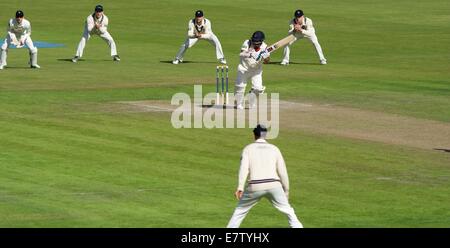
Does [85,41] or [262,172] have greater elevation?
[85,41]

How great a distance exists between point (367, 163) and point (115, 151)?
590cm

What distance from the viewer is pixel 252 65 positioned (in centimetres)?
3759

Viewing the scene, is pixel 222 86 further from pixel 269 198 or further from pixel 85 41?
pixel 269 198

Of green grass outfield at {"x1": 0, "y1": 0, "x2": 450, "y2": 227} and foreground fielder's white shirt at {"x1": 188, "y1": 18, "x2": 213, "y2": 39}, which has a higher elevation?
foreground fielder's white shirt at {"x1": 188, "y1": 18, "x2": 213, "y2": 39}

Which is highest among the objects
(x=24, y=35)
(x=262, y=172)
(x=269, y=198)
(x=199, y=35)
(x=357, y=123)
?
(x=199, y=35)

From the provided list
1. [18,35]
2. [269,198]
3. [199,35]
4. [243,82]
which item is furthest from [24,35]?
[269,198]

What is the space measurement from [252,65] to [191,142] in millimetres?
5978

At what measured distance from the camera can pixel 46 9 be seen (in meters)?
74.8

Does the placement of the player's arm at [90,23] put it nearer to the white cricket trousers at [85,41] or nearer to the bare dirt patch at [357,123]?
the white cricket trousers at [85,41]

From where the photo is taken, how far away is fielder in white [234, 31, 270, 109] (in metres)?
37.3

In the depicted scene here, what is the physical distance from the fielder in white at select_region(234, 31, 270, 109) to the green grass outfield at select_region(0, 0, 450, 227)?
2.92 meters

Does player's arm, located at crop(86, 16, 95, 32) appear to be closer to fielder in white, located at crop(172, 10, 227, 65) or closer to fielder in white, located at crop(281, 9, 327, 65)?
fielder in white, located at crop(172, 10, 227, 65)

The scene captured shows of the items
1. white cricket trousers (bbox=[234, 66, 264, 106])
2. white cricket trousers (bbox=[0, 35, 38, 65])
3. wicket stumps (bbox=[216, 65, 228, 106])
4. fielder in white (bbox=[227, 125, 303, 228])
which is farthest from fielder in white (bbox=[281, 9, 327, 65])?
fielder in white (bbox=[227, 125, 303, 228])
